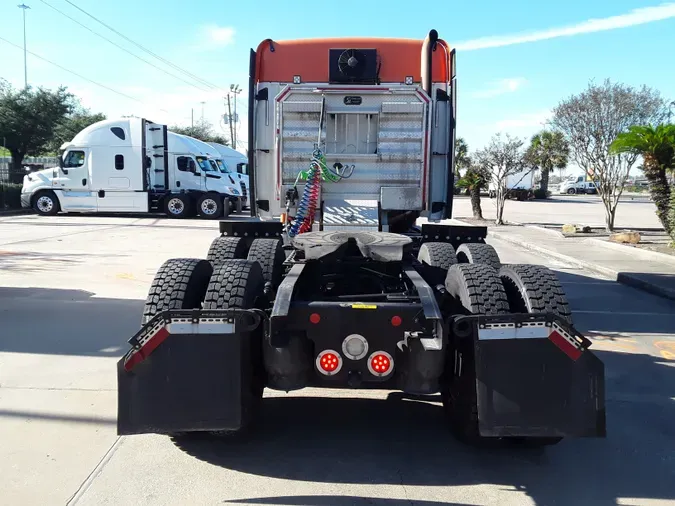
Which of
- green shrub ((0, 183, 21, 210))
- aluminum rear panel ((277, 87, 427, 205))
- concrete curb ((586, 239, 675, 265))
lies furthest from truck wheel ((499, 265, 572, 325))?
green shrub ((0, 183, 21, 210))

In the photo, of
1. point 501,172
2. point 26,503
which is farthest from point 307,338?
point 501,172

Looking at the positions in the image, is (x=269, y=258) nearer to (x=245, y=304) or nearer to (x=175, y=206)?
(x=245, y=304)

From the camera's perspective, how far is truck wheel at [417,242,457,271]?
5.47 meters

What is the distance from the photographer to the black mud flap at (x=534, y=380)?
135 inches

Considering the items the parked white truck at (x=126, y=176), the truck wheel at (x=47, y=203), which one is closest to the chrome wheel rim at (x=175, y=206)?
the parked white truck at (x=126, y=176)

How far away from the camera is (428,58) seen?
713 cm

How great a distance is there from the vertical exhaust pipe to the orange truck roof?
0.17 metres

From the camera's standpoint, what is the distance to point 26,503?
334 centimetres

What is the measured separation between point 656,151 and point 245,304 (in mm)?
16248

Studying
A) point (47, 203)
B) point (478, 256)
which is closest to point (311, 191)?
point (478, 256)

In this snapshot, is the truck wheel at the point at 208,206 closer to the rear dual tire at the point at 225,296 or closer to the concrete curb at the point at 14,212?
the concrete curb at the point at 14,212

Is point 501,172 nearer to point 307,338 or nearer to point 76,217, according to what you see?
point 76,217

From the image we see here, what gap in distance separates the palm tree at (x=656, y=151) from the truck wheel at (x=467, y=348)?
579 inches

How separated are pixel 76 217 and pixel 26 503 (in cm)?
2410
